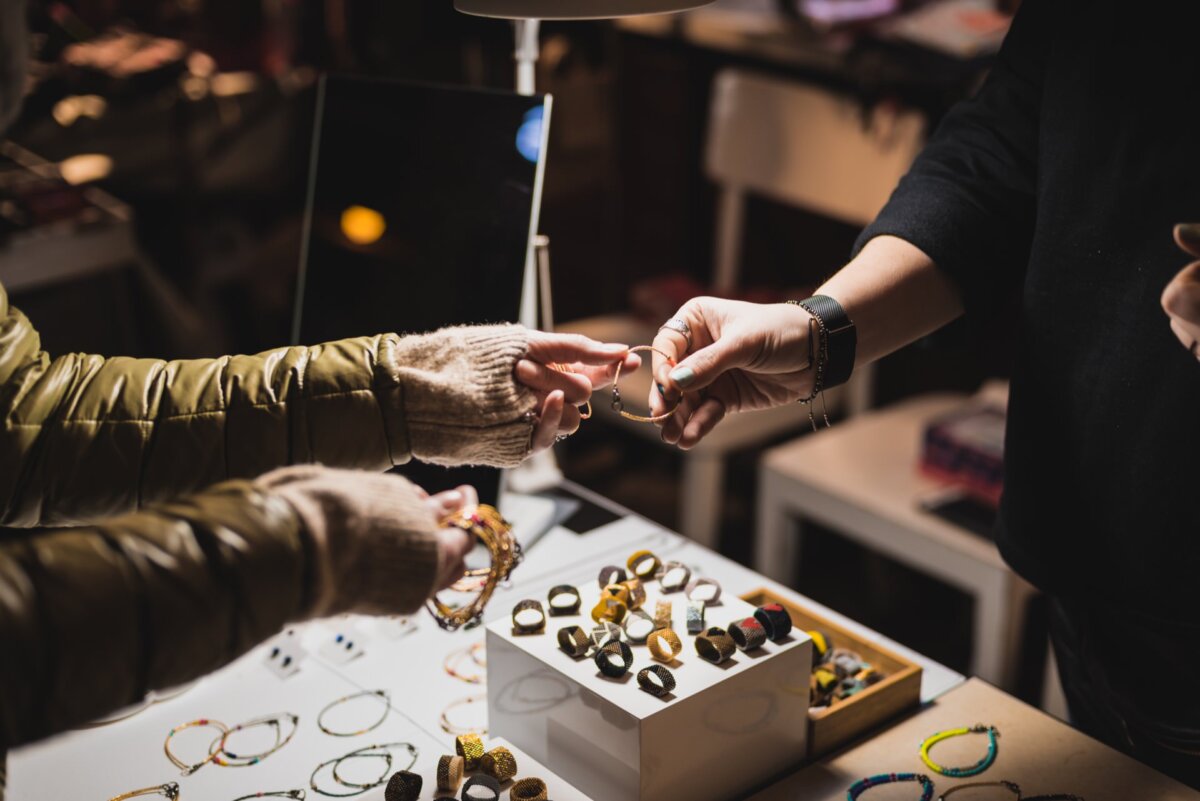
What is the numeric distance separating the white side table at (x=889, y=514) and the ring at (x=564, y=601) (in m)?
1.11

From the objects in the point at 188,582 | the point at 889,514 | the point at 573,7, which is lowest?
the point at 889,514

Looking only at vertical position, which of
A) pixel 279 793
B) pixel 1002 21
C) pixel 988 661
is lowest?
pixel 988 661

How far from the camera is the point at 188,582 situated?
79 centimetres

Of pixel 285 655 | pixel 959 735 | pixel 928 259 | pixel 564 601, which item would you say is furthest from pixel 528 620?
pixel 928 259

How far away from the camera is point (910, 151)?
101 inches

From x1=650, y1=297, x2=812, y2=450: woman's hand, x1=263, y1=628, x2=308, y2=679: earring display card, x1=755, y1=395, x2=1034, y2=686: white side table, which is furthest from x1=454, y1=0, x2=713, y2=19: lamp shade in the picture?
x1=755, y1=395, x2=1034, y2=686: white side table

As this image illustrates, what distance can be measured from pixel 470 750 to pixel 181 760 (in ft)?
0.98

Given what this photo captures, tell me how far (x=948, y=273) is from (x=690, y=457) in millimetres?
1394

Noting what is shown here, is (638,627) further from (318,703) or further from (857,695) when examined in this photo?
(318,703)

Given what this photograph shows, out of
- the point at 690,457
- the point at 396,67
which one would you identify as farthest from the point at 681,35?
the point at 690,457

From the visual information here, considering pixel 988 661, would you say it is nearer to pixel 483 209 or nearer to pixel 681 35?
pixel 483 209

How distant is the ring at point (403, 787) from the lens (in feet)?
3.62

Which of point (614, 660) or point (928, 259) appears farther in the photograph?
point (928, 259)

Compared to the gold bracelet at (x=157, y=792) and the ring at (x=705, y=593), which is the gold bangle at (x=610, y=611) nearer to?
the ring at (x=705, y=593)
